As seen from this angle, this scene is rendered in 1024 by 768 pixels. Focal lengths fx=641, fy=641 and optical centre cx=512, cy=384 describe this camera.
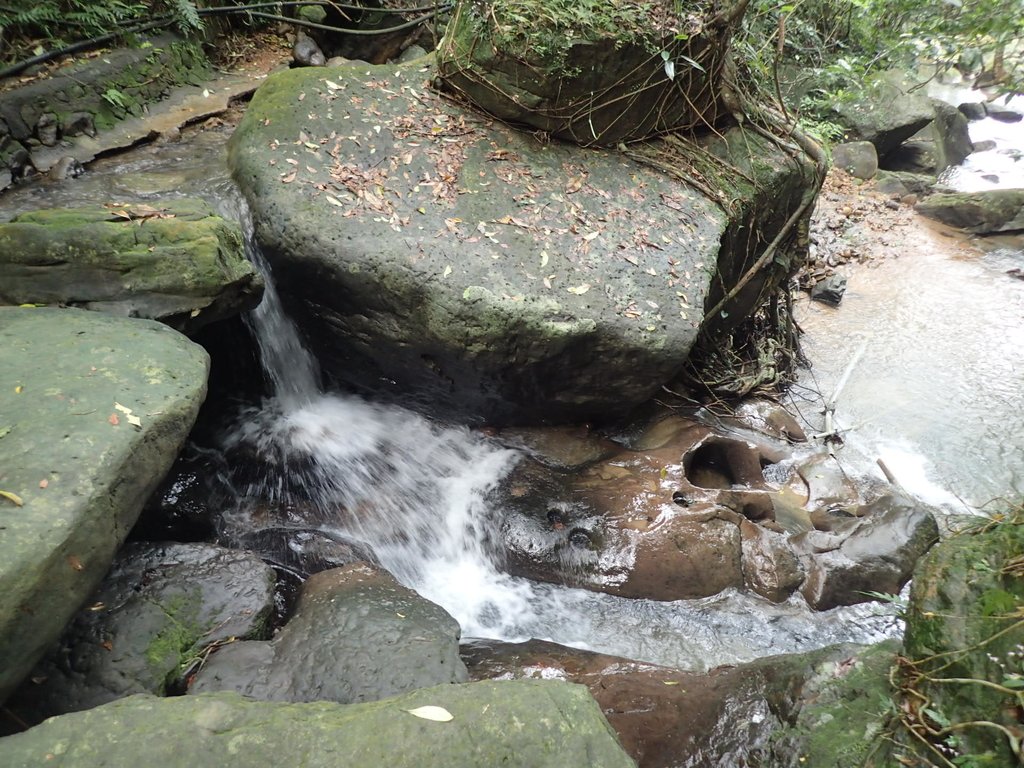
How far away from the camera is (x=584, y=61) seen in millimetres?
4926

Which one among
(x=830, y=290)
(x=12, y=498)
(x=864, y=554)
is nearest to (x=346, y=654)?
(x=12, y=498)

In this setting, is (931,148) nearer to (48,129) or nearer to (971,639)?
(971,639)

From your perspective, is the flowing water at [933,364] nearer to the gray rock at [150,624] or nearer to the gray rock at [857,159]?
the gray rock at [857,159]

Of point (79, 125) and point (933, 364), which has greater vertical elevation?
point (79, 125)

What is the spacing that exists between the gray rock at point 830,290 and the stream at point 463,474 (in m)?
1.90

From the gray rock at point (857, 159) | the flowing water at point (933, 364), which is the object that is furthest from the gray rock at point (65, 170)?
the gray rock at point (857, 159)

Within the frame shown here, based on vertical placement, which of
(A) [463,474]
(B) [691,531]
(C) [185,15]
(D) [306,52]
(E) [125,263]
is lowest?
(A) [463,474]

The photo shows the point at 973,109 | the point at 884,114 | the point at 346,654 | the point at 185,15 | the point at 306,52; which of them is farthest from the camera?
the point at 973,109

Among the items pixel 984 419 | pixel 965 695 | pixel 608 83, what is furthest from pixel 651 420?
pixel 984 419

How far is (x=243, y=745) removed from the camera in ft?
6.18

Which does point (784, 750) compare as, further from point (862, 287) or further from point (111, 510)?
point (862, 287)

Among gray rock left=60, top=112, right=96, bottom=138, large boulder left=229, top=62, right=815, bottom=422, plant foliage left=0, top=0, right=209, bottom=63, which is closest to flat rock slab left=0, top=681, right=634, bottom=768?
large boulder left=229, top=62, right=815, bottom=422

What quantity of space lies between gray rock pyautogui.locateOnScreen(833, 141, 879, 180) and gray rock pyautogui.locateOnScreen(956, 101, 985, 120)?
8.43 metres

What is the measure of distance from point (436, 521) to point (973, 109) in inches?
803
